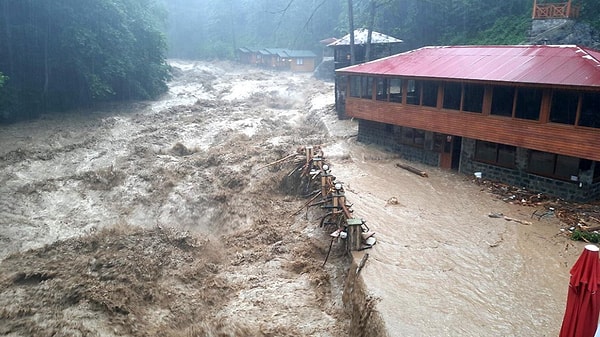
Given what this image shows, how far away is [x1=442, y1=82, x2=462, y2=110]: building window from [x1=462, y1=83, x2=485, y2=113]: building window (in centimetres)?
42

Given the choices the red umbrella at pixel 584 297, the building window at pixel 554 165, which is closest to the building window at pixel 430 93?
the building window at pixel 554 165

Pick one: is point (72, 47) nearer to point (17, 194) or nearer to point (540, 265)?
point (17, 194)

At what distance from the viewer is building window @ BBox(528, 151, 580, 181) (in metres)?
14.1

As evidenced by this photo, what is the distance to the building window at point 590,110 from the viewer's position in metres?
13.7

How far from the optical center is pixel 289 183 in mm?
17375

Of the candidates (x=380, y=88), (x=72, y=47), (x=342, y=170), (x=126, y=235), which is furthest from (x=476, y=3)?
(x=126, y=235)

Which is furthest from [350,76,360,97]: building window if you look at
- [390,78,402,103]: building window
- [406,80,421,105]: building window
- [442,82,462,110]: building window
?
[442,82,462,110]: building window

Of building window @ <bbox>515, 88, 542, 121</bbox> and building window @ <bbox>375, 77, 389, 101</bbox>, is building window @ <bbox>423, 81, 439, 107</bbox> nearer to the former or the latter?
building window @ <bbox>375, 77, 389, 101</bbox>

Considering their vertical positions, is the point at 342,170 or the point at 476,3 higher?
the point at 476,3

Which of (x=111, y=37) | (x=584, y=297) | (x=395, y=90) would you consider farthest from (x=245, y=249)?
(x=111, y=37)

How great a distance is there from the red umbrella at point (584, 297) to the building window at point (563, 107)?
413 inches

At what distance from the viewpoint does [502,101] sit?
16.1 metres

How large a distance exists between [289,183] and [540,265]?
9.45 metres

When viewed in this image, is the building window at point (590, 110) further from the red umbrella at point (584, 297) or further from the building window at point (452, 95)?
the red umbrella at point (584, 297)
